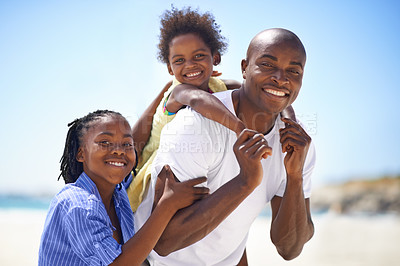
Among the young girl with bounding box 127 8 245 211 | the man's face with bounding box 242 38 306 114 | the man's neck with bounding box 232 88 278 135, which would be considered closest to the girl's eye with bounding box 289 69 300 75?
the man's face with bounding box 242 38 306 114

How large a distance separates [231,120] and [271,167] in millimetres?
531

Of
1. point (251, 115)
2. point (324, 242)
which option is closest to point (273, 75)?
point (251, 115)

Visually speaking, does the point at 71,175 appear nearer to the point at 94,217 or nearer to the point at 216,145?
the point at 94,217

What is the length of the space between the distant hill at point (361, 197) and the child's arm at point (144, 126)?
62.2ft

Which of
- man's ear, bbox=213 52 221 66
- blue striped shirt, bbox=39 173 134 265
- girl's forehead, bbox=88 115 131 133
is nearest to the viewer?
blue striped shirt, bbox=39 173 134 265

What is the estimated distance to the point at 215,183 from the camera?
2.55 meters

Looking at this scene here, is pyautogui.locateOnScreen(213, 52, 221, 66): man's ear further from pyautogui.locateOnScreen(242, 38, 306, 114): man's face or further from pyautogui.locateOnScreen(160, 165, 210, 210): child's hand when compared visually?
pyautogui.locateOnScreen(160, 165, 210, 210): child's hand

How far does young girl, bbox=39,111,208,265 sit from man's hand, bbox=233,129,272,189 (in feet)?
0.90

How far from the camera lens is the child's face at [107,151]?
97.3 inches

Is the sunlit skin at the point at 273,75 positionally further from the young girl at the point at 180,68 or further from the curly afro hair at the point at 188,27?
the curly afro hair at the point at 188,27

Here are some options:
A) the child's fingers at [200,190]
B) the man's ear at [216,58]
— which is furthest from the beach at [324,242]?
the child's fingers at [200,190]

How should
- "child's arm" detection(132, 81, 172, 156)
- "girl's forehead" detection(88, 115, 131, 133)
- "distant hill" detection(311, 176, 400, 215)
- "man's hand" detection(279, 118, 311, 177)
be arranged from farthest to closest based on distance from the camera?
1. "distant hill" detection(311, 176, 400, 215)
2. "child's arm" detection(132, 81, 172, 156)
3. "girl's forehead" detection(88, 115, 131, 133)
4. "man's hand" detection(279, 118, 311, 177)

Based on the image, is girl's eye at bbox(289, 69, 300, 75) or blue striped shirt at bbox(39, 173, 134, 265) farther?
girl's eye at bbox(289, 69, 300, 75)

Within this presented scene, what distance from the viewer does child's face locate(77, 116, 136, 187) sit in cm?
247
